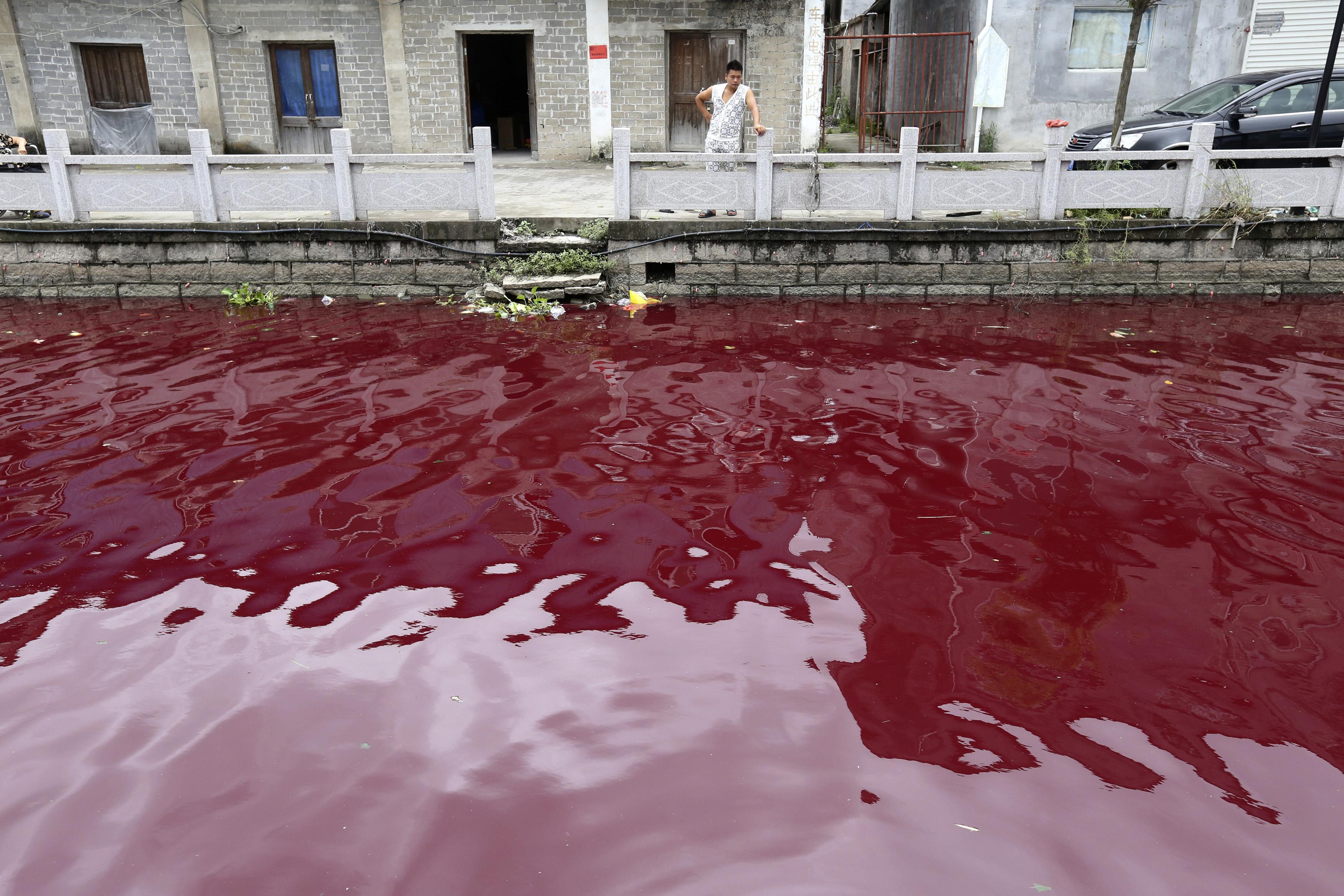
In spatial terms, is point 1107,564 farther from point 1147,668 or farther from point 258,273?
point 258,273

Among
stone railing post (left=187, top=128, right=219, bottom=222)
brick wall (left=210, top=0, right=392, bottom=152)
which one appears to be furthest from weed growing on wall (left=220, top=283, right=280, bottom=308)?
brick wall (left=210, top=0, right=392, bottom=152)

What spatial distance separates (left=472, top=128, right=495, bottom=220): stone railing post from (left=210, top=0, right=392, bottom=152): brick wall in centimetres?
→ 805

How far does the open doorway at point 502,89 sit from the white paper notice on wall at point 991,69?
8.10m

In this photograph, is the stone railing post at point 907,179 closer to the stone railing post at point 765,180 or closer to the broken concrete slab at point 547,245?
the stone railing post at point 765,180

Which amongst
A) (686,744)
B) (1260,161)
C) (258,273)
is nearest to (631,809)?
(686,744)

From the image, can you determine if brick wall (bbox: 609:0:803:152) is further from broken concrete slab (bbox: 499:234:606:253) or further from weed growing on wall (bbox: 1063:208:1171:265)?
weed growing on wall (bbox: 1063:208:1171:265)

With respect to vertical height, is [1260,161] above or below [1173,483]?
above

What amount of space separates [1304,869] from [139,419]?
6.60 metres

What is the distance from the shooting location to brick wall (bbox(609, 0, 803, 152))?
641 inches

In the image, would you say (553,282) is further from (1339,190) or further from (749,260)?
(1339,190)

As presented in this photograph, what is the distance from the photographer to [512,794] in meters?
3.11

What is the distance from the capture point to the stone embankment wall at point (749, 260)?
9.94m

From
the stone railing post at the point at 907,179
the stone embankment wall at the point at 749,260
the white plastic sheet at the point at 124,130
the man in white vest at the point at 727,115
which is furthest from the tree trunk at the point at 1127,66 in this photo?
the white plastic sheet at the point at 124,130

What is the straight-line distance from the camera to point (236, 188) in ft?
32.8
